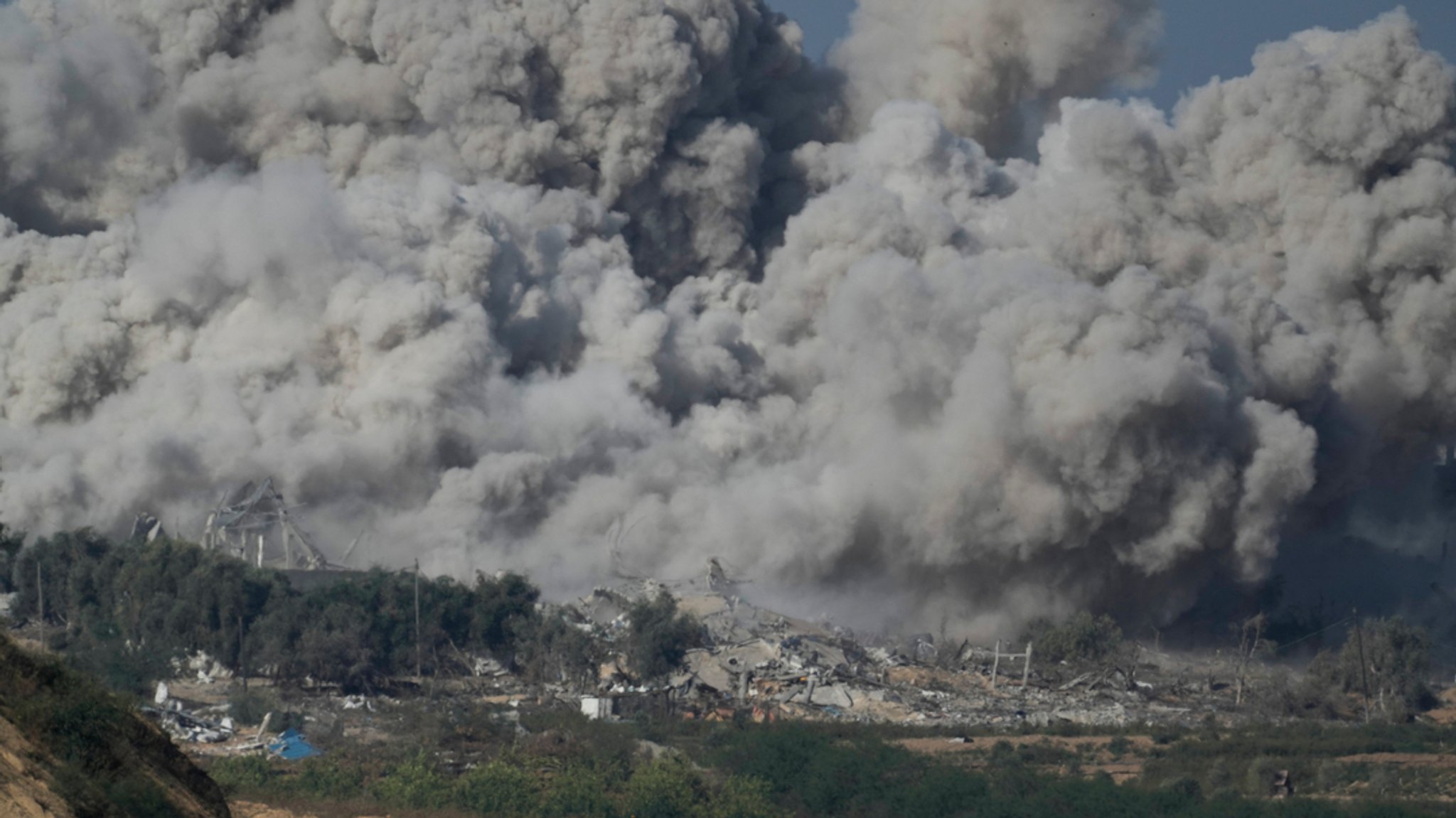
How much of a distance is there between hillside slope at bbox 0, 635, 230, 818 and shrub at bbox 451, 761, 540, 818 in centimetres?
892

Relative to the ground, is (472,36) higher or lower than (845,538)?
higher

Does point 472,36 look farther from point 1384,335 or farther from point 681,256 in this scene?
point 1384,335

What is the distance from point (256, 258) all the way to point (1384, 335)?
70.7ft

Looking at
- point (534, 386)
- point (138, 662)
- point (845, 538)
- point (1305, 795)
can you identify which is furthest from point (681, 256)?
point (1305, 795)

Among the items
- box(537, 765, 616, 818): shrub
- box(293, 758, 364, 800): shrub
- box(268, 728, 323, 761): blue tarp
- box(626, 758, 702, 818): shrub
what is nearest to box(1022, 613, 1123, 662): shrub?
box(626, 758, 702, 818): shrub

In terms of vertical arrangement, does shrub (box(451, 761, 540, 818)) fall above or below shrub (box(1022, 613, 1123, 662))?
below

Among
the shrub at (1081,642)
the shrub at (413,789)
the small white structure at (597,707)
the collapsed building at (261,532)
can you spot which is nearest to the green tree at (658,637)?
the small white structure at (597,707)

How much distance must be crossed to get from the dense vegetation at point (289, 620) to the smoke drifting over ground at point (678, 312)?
191 centimetres

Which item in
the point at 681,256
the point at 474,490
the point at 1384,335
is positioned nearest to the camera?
the point at 474,490

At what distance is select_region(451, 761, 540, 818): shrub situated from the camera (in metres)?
26.7

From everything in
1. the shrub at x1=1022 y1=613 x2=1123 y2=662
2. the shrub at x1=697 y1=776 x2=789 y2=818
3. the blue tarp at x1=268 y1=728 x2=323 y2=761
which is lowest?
the shrub at x1=697 y1=776 x2=789 y2=818

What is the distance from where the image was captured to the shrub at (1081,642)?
4034 centimetres

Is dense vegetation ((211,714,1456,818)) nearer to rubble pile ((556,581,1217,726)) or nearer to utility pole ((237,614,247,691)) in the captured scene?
rubble pile ((556,581,1217,726))

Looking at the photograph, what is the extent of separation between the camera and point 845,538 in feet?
139
